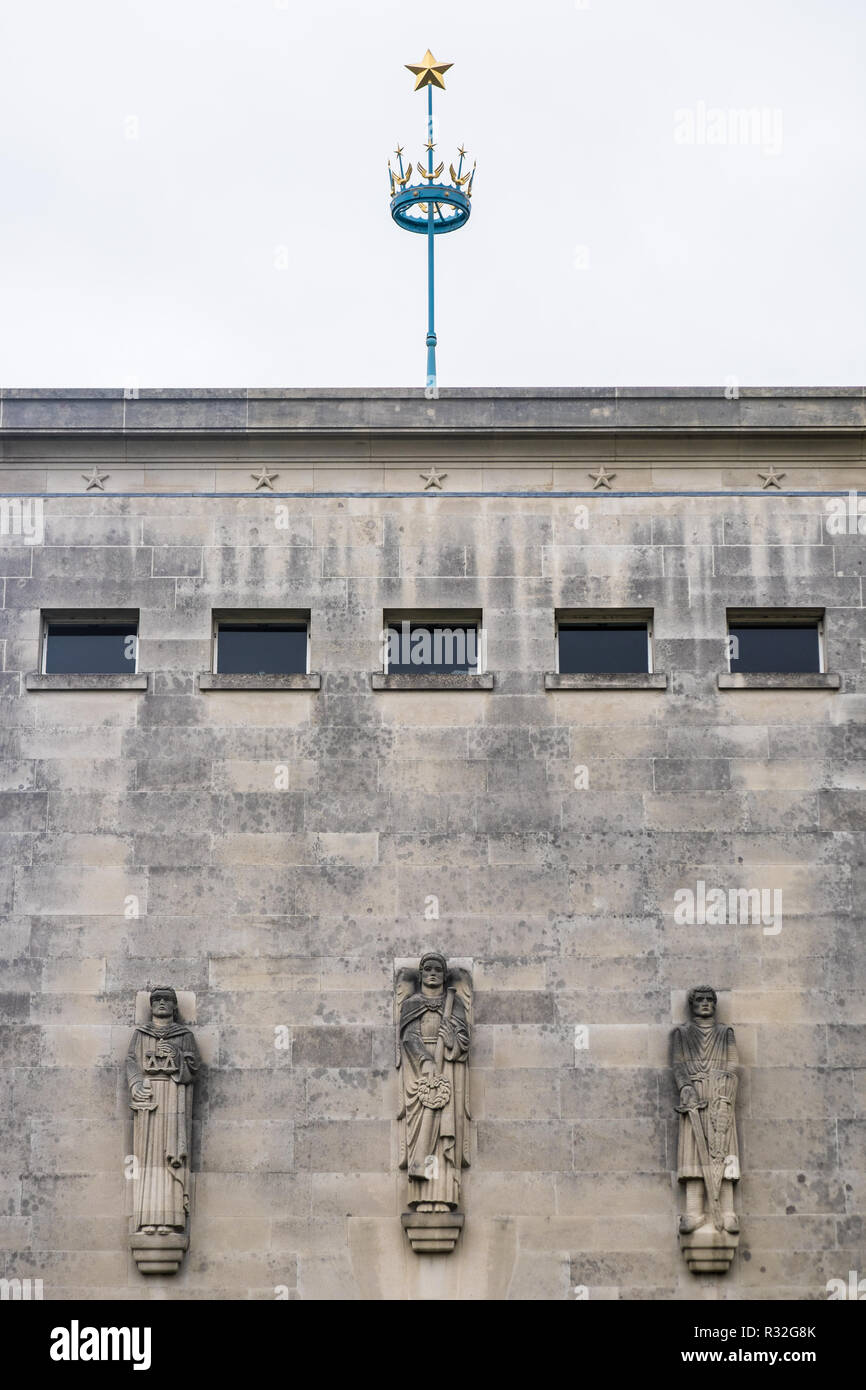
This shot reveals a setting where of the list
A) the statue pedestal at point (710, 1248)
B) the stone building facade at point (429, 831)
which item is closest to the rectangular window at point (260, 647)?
the stone building facade at point (429, 831)

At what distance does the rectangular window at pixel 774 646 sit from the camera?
95.2 ft

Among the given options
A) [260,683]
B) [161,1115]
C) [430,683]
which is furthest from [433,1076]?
[260,683]

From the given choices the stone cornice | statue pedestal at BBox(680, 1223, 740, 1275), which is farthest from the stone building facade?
statue pedestal at BBox(680, 1223, 740, 1275)

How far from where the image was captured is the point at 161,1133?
26547mm

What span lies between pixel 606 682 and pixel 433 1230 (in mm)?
7830

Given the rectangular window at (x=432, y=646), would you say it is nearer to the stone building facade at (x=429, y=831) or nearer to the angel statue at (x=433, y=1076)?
the stone building facade at (x=429, y=831)

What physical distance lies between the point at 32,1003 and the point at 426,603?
7.76 metres

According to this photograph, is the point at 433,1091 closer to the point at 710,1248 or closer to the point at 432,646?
the point at 710,1248

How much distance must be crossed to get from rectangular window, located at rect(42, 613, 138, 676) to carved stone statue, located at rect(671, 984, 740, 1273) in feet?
30.8

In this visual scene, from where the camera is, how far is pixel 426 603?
28.8 metres

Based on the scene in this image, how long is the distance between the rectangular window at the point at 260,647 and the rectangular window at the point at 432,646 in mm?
1276

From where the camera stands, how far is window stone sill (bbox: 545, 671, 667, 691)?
2845 centimetres

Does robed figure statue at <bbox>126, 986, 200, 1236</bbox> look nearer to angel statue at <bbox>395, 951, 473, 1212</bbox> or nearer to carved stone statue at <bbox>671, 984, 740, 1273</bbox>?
angel statue at <bbox>395, 951, 473, 1212</bbox>
